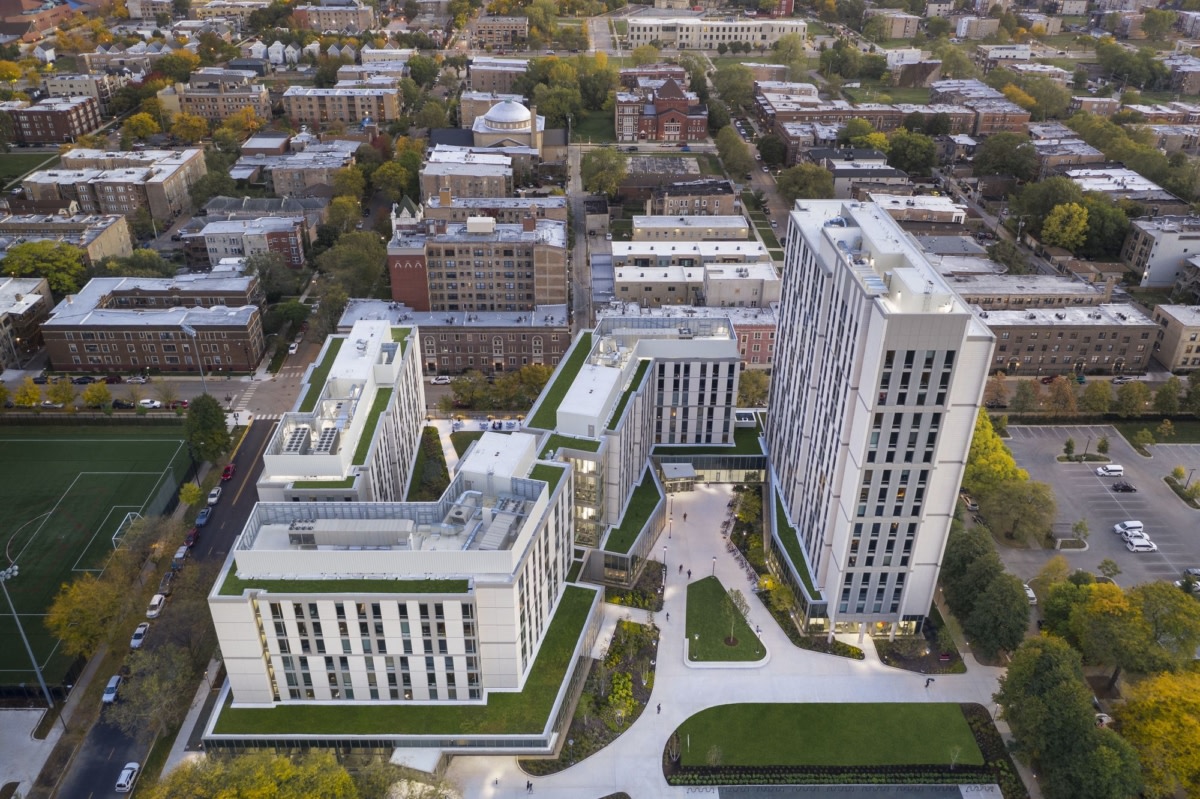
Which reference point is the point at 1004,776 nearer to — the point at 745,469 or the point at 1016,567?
the point at 1016,567

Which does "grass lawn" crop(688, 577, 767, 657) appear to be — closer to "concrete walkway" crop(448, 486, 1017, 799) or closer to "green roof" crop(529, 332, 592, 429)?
"concrete walkway" crop(448, 486, 1017, 799)

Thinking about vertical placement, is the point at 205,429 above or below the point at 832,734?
above

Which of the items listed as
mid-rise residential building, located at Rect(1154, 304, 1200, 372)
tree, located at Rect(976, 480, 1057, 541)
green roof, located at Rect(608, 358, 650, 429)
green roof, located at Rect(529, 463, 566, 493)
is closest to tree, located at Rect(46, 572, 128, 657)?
green roof, located at Rect(529, 463, 566, 493)

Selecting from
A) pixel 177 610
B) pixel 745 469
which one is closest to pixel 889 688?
pixel 745 469

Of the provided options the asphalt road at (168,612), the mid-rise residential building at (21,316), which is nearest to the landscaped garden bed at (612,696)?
the asphalt road at (168,612)

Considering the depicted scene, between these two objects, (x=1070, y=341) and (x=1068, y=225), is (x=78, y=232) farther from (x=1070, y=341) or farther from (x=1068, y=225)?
(x=1068, y=225)

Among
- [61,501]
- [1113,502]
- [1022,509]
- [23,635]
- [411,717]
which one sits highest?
[23,635]

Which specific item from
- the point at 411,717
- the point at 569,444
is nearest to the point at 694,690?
the point at 411,717
